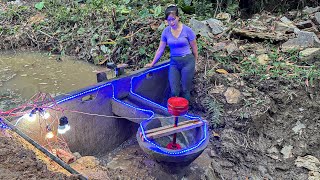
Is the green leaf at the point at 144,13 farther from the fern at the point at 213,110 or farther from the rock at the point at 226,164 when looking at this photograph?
the rock at the point at 226,164

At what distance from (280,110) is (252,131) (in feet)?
2.10

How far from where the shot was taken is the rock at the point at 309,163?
4519 mm

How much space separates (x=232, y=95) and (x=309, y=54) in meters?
1.80

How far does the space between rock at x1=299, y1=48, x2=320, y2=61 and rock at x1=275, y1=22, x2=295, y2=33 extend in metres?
0.96

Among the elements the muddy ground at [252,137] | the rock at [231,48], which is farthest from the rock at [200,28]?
the muddy ground at [252,137]

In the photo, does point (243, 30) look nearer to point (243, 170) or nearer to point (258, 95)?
point (258, 95)

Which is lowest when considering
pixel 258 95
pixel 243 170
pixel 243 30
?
pixel 243 170

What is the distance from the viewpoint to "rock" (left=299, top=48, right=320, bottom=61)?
6.12m

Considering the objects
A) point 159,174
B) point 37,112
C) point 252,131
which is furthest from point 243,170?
point 37,112

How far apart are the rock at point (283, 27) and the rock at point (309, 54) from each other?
0.96 m

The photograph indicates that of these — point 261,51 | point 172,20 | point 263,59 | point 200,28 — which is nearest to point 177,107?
point 172,20

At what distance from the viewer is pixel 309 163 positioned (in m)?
4.57

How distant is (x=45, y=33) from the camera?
9.21 meters

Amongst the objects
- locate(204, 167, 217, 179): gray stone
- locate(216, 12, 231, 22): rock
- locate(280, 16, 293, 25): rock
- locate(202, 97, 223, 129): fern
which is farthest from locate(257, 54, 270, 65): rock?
locate(204, 167, 217, 179): gray stone
